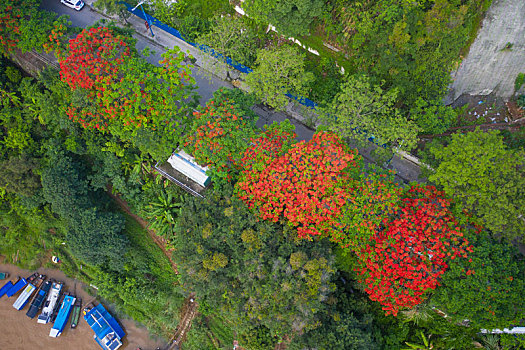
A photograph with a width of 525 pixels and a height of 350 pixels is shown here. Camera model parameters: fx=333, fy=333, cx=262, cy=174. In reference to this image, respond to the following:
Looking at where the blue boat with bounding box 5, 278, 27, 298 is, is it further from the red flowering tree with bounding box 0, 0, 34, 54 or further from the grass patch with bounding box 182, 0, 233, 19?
the grass patch with bounding box 182, 0, 233, 19

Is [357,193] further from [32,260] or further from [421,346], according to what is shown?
[32,260]

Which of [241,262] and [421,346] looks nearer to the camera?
[241,262]

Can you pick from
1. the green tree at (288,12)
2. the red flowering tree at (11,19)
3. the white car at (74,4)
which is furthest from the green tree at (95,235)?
Answer: the green tree at (288,12)

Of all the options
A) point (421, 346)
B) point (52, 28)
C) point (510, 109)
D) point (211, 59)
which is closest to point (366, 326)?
point (421, 346)

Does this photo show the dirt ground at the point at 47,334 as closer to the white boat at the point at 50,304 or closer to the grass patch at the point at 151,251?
the white boat at the point at 50,304

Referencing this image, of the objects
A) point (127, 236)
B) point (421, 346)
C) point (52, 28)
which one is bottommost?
point (127, 236)

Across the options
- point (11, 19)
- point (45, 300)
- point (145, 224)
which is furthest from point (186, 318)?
point (11, 19)

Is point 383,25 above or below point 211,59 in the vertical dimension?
above
